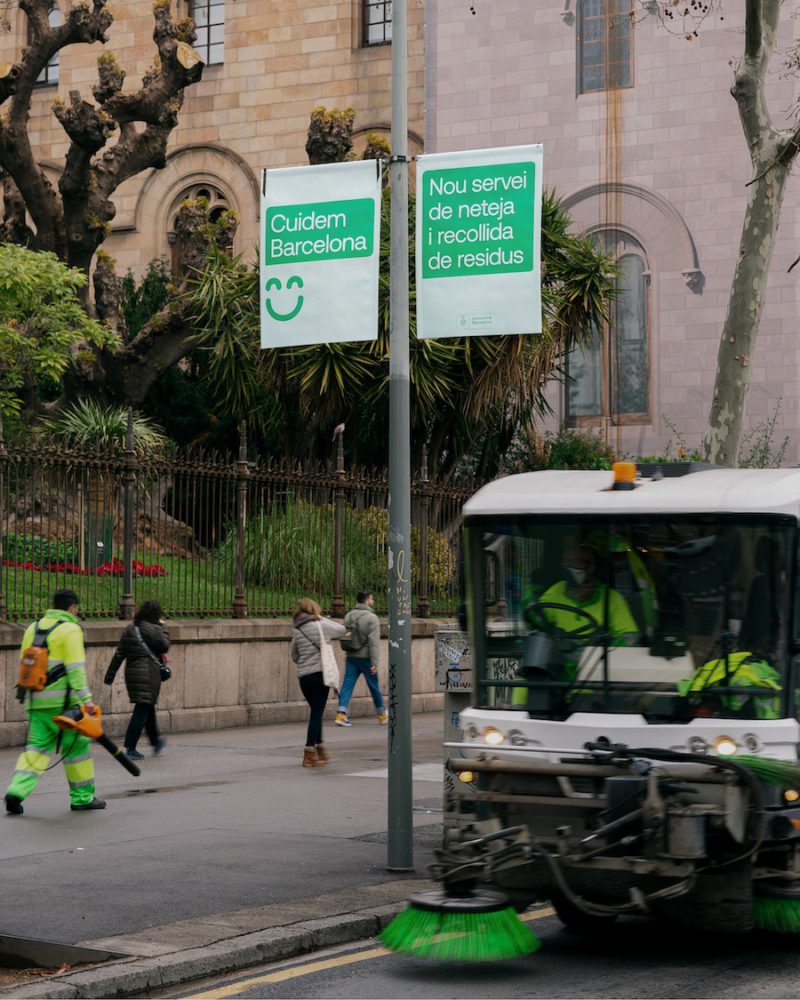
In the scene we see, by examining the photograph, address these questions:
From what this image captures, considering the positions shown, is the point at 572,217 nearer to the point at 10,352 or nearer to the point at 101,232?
the point at 101,232

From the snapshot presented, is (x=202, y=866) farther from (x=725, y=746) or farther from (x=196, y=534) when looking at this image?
(x=196, y=534)

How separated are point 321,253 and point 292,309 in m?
0.43

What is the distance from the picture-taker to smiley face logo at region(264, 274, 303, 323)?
10531 mm

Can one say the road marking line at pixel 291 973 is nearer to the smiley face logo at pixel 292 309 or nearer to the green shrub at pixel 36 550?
the smiley face logo at pixel 292 309

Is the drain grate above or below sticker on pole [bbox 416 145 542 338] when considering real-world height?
below

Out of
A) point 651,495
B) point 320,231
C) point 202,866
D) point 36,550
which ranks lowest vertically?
point 202,866

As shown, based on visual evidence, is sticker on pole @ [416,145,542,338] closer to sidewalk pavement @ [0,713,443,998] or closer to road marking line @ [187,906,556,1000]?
sidewalk pavement @ [0,713,443,998]

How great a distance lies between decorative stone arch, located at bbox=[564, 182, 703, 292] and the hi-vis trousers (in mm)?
22304

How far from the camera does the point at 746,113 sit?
16.0 m

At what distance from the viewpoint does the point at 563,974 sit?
7379mm

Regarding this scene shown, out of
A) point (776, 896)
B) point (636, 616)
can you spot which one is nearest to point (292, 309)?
point (636, 616)

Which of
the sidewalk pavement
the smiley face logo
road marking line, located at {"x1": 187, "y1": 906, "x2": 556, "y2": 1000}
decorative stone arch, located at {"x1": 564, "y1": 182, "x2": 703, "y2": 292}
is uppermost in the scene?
decorative stone arch, located at {"x1": 564, "y1": 182, "x2": 703, "y2": 292}

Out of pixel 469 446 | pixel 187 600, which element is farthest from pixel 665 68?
pixel 187 600

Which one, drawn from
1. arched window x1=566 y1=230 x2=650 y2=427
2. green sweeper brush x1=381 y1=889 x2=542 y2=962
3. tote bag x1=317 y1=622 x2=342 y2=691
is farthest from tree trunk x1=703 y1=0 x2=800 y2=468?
arched window x1=566 y1=230 x2=650 y2=427
